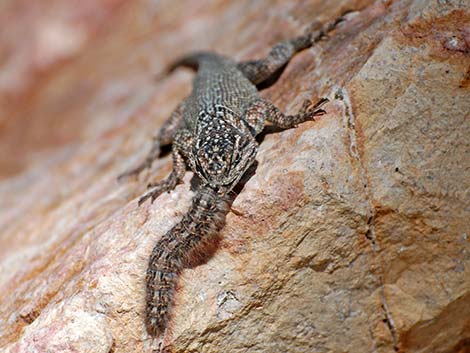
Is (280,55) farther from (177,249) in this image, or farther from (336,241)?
(177,249)

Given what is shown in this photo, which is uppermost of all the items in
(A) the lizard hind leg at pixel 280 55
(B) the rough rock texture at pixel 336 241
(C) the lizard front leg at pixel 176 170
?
(C) the lizard front leg at pixel 176 170

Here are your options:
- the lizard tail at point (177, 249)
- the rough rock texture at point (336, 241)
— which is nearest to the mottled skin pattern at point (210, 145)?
the lizard tail at point (177, 249)

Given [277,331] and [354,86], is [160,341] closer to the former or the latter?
[277,331]

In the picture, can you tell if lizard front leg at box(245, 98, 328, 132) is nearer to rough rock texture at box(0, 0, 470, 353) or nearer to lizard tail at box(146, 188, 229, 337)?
rough rock texture at box(0, 0, 470, 353)

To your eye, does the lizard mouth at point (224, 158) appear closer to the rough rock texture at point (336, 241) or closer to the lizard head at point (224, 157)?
the lizard head at point (224, 157)

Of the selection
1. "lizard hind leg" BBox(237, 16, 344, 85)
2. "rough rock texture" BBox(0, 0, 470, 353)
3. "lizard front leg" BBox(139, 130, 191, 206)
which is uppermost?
"lizard front leg" BBox(139, 130, 191, 206)

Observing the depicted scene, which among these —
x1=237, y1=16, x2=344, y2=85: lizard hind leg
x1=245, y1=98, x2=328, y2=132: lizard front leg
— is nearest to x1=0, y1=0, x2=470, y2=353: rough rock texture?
x1=245, y1=98, x2=328, y2=132: lizard front leg

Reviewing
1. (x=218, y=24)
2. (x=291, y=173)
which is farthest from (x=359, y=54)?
(x=218, y=24)
